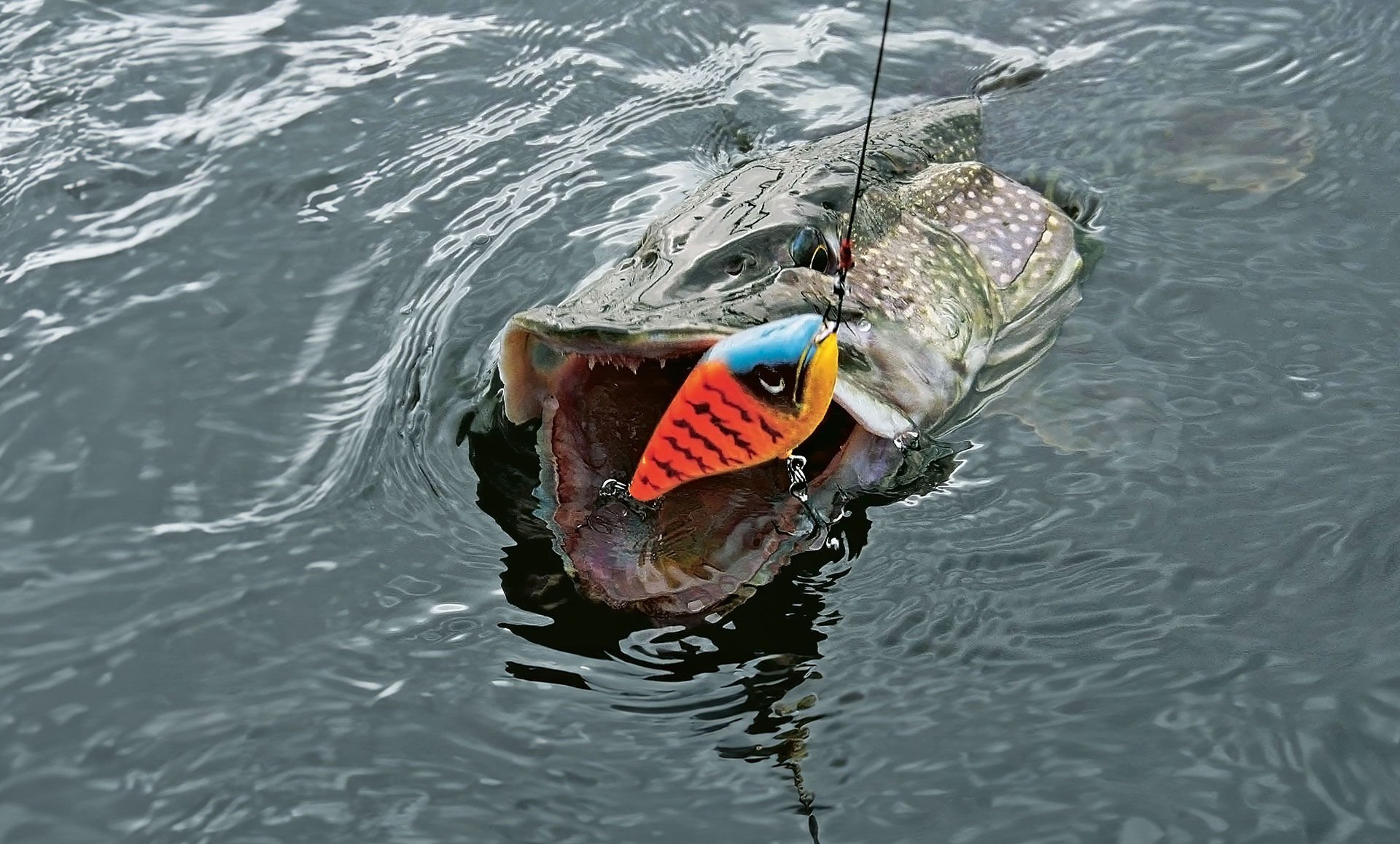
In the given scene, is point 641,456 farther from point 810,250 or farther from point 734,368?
point 810,250

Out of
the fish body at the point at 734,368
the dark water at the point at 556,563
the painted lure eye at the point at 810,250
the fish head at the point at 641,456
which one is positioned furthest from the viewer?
the painted lure eye at the point at 810,250

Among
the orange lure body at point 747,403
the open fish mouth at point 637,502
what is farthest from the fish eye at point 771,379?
the open fish mouth at point 637,502

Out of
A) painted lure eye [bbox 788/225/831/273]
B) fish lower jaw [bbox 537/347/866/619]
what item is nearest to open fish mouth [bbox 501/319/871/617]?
fish lower jaw [bbox 537/347/866/619]

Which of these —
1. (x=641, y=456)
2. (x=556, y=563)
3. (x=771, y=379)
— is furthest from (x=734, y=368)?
(x=556, y=563)

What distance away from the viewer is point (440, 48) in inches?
262

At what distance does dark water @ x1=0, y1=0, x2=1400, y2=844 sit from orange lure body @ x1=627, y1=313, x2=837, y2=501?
45 cm

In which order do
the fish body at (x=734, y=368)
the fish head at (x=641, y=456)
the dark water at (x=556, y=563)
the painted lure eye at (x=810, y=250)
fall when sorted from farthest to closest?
1. the painted lure eye at (x=810, y=250)
2. the fish body at (x=734, y=368)
3. the fish head at (x=641, y=456)
4. the dark water at (x=556, y=563)

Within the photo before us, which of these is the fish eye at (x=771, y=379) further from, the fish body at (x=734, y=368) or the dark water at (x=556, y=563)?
the dark water at (x=556, y=563)

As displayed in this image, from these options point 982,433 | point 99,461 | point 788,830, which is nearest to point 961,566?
point 982,433

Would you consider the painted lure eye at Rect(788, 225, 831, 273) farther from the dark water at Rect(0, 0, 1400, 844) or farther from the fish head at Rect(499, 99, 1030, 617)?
the dark water at Rect(0, 0, 1400, 844)

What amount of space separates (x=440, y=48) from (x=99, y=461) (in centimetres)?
318

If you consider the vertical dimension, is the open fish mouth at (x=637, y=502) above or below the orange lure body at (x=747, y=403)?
below

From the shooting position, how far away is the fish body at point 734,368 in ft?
11.2

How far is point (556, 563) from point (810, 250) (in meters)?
1.16
